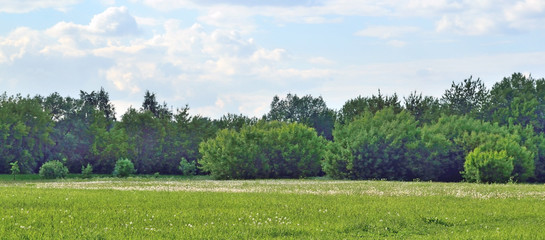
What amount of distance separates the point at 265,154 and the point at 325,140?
466 inches

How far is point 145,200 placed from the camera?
1033 inches

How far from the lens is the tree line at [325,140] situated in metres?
66.1

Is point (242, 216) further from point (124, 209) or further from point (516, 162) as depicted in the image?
point (516, 162)

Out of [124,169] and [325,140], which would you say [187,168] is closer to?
[124,169]

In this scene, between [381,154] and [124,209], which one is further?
[381,154]

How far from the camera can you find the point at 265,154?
7281 centimetres

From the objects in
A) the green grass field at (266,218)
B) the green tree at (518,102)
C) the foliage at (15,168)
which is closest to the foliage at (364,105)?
the green tree at (518,102)

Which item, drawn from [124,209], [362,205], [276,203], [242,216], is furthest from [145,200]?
[362,205]

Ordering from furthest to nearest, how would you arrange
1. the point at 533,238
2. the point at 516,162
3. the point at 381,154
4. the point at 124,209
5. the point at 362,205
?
the point at 381,154 < the point at 516,162 < the point at 362,205 < the point at 124,209 < the point at 533,238

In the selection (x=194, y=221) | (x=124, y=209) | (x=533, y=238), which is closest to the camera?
(x=533, y=238)

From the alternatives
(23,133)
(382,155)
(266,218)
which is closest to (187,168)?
(23,133)

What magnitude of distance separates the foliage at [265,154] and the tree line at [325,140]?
134 millimetres

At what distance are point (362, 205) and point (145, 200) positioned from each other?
1007 centimetres

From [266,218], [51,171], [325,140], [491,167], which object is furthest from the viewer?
[325,140]
